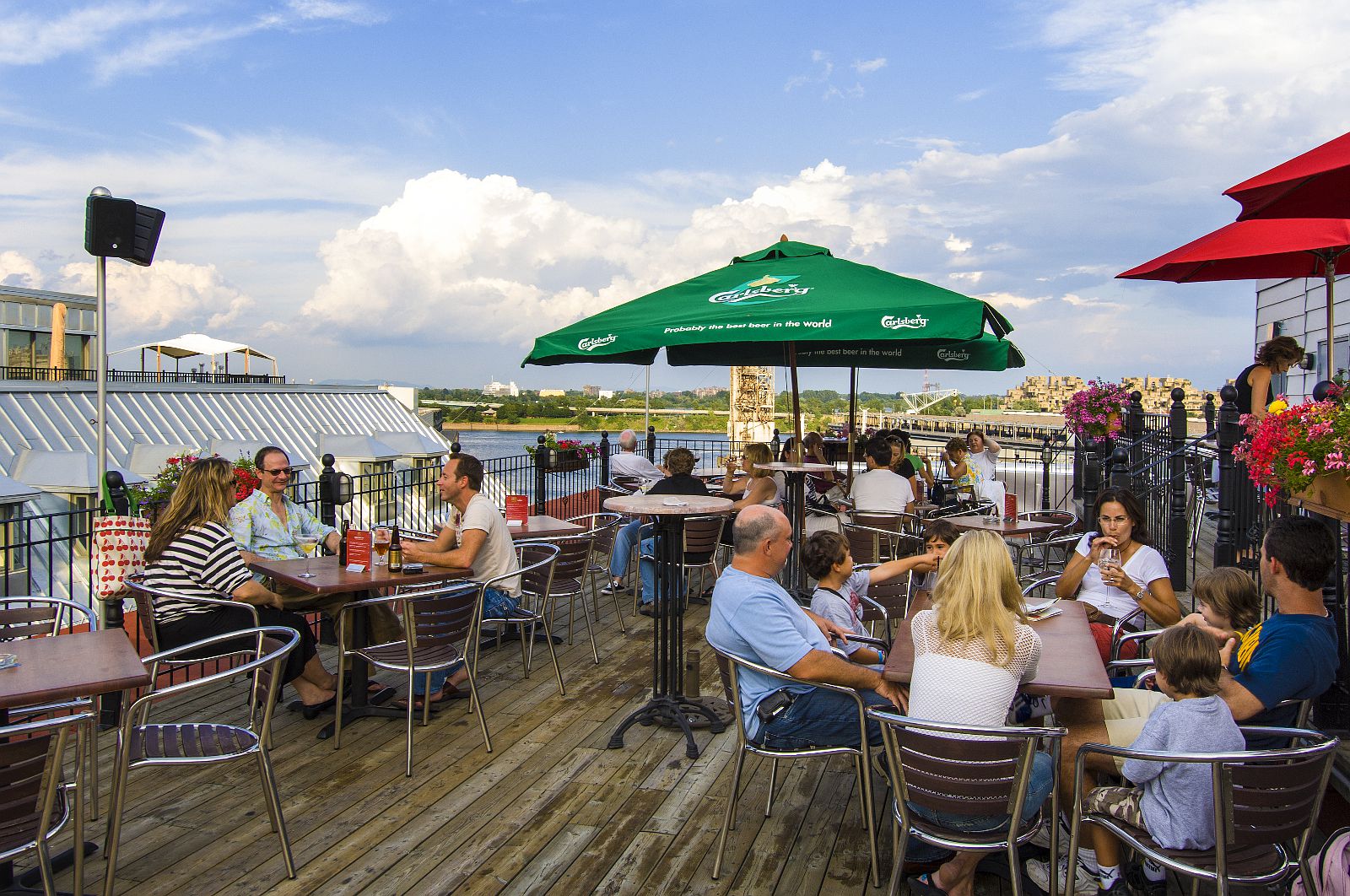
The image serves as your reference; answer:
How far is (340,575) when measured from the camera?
4.75m

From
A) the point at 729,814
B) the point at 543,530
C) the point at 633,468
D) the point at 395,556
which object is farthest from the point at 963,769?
the point at 633,468

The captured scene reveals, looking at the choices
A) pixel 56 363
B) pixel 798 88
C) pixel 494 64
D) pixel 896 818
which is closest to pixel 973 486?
pixel 896 818

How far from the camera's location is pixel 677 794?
4.05 m

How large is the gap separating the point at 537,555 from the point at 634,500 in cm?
130

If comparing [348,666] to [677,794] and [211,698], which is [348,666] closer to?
[211,698]

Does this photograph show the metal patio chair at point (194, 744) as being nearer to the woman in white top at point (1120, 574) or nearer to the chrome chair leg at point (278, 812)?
the chrome chair leg at point (278, 812)

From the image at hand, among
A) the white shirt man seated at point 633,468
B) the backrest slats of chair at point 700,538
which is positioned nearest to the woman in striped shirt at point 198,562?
the backrest slats of chair at point 700,538

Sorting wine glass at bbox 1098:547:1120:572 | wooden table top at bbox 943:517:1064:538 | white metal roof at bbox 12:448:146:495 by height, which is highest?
wine glass at bbox 1098:547:1120:572

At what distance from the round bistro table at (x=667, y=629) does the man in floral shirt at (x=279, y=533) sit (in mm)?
1461

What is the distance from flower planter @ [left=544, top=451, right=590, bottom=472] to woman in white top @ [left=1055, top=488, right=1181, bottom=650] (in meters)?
6.92

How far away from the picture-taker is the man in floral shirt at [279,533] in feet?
17.1

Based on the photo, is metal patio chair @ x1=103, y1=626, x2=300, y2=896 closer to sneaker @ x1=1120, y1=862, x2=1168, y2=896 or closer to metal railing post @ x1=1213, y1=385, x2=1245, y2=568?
sneaker @ x1=1120, y1=862, x2=1168, y2=896

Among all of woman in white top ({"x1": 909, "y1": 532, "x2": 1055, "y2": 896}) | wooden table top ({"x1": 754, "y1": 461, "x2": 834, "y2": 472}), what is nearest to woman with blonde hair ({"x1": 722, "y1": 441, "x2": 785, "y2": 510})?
wooden table top ({"x1": 754, "y1": 461, "x2": 834, "y2": 472})

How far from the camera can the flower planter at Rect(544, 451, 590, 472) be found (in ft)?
34.9
